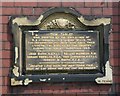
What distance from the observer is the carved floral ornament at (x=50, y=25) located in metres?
4.92

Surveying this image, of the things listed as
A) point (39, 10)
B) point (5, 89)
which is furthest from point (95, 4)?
point (5, 89)

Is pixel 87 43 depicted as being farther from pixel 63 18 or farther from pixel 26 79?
pixel 26 79

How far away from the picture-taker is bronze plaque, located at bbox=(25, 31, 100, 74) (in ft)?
16.2

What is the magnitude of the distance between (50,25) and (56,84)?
0.82 meters

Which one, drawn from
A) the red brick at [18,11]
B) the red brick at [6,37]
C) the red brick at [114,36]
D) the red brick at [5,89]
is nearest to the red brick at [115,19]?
the red brick at [114,36]

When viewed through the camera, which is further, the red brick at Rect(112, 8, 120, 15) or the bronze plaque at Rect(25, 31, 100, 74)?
the red brick at Rect(112, 8, 120, 15)

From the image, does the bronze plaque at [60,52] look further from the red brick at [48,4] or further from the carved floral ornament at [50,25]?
the red brick at [48,4]

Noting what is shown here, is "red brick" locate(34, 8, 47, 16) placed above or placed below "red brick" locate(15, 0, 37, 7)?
below

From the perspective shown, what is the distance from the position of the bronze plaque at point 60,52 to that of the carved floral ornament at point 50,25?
0.09 metres

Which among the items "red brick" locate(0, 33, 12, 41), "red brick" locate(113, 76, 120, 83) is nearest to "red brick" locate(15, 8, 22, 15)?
"red brick" locate(0, 33, 12, 41)

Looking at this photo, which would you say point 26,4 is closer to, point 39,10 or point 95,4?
point 39,10

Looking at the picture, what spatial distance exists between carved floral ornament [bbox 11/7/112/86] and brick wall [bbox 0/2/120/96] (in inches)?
3.2

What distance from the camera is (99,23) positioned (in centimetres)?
503

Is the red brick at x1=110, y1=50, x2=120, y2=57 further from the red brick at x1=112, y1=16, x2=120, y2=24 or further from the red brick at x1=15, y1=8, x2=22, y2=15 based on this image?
the red brick at x1=15, y1=8, x2=22, y2=15
